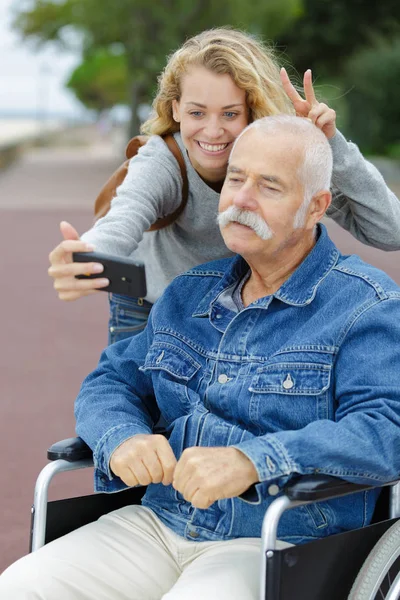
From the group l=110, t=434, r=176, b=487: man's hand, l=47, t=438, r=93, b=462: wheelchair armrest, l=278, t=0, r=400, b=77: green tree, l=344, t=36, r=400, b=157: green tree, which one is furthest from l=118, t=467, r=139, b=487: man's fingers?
l=278, t=0, r=400, b=77: green tree

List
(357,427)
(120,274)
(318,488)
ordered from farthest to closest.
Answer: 1. (120,274)
2. (357,427)
3. (318,488)

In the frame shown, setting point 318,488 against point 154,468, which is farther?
point 154,468

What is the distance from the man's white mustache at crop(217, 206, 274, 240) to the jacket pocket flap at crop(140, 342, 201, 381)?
15.2 inches

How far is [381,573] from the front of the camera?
2.25 m

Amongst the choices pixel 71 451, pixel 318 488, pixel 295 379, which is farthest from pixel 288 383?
pixel 71 451

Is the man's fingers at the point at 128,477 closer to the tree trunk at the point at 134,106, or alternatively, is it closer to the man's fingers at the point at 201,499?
the man's fingers at the point at 201,499

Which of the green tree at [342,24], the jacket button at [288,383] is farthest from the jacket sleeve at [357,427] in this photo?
the green tree at [342,24]

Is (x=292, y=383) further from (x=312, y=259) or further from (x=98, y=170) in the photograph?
(x=98, y=170)

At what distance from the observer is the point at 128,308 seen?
135 inches

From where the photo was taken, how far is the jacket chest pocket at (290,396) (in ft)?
7.95

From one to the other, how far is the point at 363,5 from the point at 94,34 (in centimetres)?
879

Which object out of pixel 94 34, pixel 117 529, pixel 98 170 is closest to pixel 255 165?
pixel 117 529

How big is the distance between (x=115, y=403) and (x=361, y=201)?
3.04 ft

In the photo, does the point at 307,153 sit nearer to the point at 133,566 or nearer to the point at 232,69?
the point at 232,69
